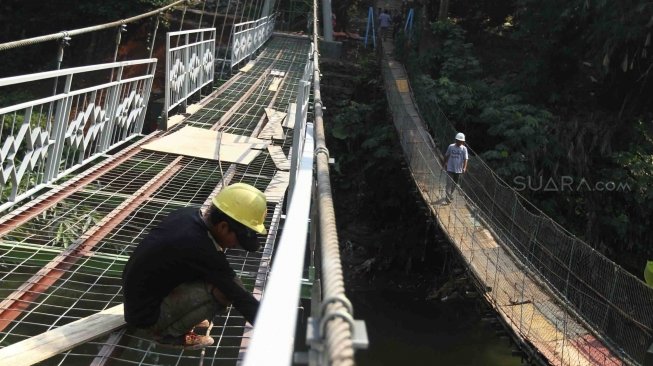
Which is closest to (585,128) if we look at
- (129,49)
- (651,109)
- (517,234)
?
(651,109)

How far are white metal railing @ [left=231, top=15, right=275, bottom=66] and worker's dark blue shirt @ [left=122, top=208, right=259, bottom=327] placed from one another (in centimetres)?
789

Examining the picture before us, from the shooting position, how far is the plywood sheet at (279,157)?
489cm

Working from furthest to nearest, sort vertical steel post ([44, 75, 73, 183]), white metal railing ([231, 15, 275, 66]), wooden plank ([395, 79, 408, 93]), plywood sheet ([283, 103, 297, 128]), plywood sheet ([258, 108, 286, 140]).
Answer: wooden plank ([395, 79, 408, 93]) < white metal railing ([231, 15, 275, 66]) < plywood sheet ([283, 103, 297, 128]) < plywood sheet ([258, 108, 286, 140]) < vertical steel post ([44, 75, 73, 183])

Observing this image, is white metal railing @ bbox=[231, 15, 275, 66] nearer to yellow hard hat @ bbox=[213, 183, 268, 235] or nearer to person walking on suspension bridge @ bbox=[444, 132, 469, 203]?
person walking on suspension bridge @ bbox=[444, 132, 469, 203]

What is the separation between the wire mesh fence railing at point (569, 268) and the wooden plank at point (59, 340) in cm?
439

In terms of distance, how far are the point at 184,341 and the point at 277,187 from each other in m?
2.04

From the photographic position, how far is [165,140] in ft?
17.4

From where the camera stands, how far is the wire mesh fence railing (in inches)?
222

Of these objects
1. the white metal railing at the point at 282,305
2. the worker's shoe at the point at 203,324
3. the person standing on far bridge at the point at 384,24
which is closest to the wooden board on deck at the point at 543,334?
the worker's shoe at the point at 203,324

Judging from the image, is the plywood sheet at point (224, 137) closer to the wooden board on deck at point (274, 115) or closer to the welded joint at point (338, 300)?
the wooden board on deck at point (274, 115)

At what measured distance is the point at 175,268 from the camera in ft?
7.16

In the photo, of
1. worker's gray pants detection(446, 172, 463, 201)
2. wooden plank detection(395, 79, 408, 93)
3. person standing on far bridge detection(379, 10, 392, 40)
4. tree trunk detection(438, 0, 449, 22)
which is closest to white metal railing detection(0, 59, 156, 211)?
worker's gray pants detection(446, 172, 463, 201)

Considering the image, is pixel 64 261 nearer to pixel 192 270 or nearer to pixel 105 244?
pixel 105 244

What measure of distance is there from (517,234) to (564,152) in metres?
3.47
